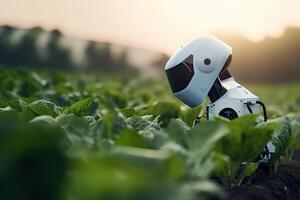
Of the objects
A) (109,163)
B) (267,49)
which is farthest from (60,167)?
(267,49)

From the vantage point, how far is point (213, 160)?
295 centimetres

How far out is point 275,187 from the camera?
468cm

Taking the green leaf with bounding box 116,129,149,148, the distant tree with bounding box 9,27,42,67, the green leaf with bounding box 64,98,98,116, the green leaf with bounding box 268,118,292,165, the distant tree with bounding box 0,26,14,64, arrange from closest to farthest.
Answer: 1. the green leaf with bounding box 116,129,149,148
2. the green leaf with bounding box 64,98,98,116
3. the green leaf with bounding box 268,118,292,165
4. the distant tree with bounding box 0,26,14,64
5. the distant tree with bounding box 9,27,42,67

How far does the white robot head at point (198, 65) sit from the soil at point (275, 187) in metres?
0.74

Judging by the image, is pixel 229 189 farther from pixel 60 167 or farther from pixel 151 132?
pixel 60 167

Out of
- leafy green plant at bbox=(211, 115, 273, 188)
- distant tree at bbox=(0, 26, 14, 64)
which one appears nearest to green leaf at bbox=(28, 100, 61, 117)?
leafy green plant at bbox=(211, 115, 273, 188)

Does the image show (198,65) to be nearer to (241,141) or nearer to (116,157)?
(241,141)

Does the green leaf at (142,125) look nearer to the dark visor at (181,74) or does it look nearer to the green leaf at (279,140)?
the dark visor at (181,74)

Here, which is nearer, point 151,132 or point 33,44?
point 151,132

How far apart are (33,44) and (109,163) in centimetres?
3525

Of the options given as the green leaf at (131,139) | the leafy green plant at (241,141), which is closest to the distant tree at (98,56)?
the leafy green plant at (241,141)

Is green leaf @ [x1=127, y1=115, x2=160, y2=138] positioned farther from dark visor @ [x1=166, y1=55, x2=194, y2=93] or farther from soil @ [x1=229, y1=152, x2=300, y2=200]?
dark visor @ [x1=166, y1=55, x2=194, y2=93]

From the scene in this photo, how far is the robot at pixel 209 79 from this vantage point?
198 inches

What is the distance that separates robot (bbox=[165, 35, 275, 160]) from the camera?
5020 mm
